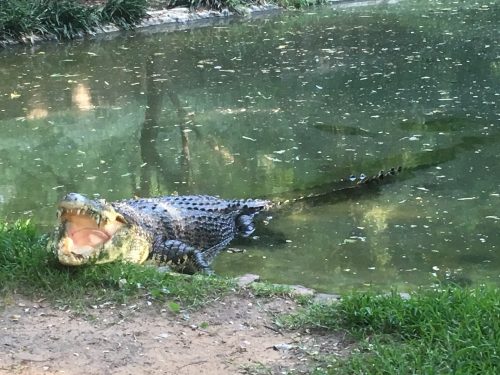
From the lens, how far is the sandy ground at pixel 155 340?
338 centimetres

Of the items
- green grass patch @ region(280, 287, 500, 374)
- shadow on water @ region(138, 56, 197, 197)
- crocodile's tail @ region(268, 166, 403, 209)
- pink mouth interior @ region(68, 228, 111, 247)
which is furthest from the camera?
shadow on water @ region(138, 56, 197, 197)

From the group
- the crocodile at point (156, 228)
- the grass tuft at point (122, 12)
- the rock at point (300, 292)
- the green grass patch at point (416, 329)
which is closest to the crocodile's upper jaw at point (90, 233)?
the crocodile at point (156, 228)

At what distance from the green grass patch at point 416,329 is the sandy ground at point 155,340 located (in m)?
0.15

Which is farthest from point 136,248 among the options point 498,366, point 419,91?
point 419,91

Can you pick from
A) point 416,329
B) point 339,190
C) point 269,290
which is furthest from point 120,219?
point 339,190

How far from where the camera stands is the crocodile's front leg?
5617 millimetres

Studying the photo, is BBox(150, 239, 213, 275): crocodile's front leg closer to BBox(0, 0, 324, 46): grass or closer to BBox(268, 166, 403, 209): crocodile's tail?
BBox(268, 166, 403, 209): crocodile's tail

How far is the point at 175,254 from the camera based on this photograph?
570 centimetres

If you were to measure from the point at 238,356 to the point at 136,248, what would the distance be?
187cm

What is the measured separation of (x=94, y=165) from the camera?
802 cm

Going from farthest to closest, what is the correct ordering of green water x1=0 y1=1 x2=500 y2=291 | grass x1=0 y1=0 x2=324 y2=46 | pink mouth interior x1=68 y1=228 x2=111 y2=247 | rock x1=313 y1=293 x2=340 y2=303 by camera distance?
grass x1=0 y1=0 x2=324 y2=46 < green water x1=0 y1=1 x2=500 y2=291 < pink mouth interior x1=68 y1=228 x2=111 y2=247 < rock x1=313 y1=293 x2=340 y2=303

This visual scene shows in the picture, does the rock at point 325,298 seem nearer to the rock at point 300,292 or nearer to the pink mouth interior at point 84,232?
the rock at point 300,292

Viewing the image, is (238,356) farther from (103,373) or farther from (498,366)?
(498,366)

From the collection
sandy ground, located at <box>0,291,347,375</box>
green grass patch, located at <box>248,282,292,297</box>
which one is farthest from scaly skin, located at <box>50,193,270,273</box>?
green grass patch, located at <box>248,282,292,297</box>
